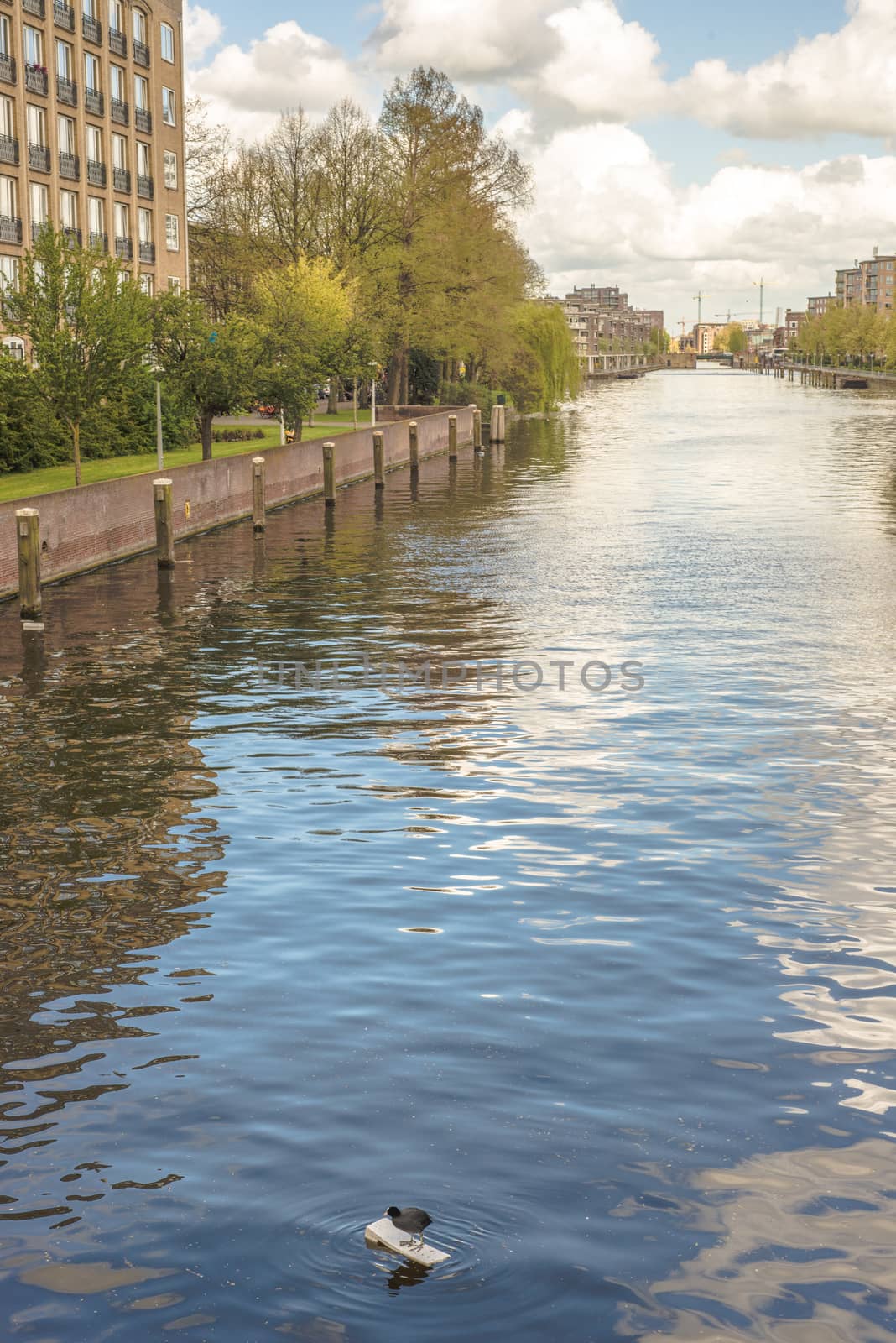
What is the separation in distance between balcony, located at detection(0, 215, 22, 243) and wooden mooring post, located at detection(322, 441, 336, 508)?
17.0 meters

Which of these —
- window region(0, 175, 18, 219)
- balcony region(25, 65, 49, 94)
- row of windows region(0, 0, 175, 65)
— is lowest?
window region(0, 175, 18, 219)

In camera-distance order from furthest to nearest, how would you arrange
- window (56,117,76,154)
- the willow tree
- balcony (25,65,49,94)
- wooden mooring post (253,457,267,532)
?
1. the willow tree
2. window (56,117,76,154)
3. balcony (25,65,49,94)
4. wooden mooring post (253,457,267,532)

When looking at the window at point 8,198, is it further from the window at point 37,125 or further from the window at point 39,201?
the window at point 37,125

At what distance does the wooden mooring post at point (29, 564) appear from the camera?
26.2m

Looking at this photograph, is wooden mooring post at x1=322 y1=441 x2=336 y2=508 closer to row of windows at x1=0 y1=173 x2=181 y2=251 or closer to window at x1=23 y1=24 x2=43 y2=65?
row of windows at x1=0 y1=173 x2=181 y2=251

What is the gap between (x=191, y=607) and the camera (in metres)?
28.4

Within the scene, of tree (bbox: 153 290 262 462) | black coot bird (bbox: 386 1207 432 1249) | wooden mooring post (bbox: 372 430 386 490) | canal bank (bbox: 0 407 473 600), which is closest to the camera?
black coot bird (bbox: 386 1207 432 1249)

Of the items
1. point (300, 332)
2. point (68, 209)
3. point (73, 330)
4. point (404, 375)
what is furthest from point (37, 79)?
point (73, 330)

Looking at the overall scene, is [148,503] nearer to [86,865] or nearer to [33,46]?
[86,865]

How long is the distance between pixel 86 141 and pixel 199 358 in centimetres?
2446

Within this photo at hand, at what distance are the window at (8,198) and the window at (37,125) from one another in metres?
2.24

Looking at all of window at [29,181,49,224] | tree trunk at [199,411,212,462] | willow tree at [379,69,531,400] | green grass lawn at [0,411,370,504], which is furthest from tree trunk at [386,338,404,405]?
tree trunk at [199,411,212,462]

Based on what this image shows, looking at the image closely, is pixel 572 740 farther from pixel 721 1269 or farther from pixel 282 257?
pixel 282 257

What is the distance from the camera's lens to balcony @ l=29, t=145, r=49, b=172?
5936 cm
